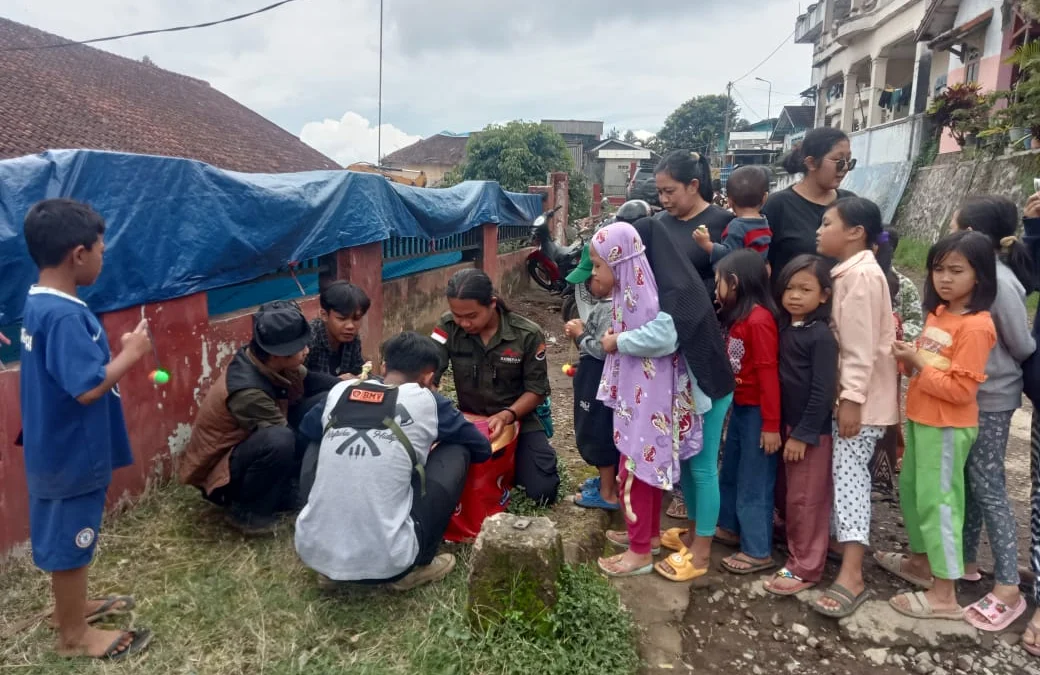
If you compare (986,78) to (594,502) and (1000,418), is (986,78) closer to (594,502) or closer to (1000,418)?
(1000,418)

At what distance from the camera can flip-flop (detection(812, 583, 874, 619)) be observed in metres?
2.66

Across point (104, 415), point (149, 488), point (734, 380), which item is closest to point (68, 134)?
point (149, 488)

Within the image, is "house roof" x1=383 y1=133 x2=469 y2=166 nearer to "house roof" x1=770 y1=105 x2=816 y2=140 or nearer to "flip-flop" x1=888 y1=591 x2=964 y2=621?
"house roof" x1=770 y1=105 x2=816 y2=140

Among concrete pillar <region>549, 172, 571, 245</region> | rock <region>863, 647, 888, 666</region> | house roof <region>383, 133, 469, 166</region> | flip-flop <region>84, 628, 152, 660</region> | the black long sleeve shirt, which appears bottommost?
rock <region>863, 647, 888, 666</region>

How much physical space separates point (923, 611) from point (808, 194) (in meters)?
1.86

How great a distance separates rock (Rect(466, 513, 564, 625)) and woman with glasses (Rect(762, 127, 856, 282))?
1.83 m

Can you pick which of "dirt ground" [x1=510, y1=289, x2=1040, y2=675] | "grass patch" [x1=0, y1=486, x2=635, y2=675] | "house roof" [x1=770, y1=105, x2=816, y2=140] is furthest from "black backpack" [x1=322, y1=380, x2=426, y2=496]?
"house roof" [x1=770, y1=105, x2=816, y2=140]

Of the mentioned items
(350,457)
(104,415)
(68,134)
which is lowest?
(350,457)

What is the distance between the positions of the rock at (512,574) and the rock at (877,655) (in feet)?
3.99

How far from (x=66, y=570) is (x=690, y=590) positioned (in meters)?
2.31

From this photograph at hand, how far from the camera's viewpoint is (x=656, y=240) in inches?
107

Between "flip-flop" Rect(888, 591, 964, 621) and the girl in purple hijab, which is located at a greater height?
the girl in purple hijab

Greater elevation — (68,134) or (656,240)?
(68,134)

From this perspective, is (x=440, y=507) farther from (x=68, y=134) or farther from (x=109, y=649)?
(x=68, y=134)
